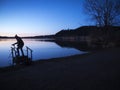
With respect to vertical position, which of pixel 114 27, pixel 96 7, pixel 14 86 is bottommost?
pixel 14 86

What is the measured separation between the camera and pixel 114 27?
28.7 metres

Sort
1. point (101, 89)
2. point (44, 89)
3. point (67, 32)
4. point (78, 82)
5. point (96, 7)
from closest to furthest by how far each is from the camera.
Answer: point (101, 89) < point (44, 89) < point (78, 82) < point (96, 7) < point (67, 32)

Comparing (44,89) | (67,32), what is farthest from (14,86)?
(67,32)

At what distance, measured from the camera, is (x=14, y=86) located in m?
6.44

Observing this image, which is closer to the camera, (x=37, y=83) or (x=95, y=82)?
(x=95, y=82)

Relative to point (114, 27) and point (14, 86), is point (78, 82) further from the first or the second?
point (114, 27)

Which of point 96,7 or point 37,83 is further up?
point 96,7

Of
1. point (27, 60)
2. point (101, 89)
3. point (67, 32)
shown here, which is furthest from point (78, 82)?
point (67, 32)

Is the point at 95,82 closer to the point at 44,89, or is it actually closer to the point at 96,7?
the point at 44,89

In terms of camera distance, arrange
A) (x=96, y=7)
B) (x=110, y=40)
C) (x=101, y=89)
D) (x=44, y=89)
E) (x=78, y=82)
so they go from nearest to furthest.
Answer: (x=101, y=89) → (x=44, y=89) → (x=78, y=82) → (x=110, y=40) → (x=96, y=7)

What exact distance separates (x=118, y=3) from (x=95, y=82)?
81.3 feet

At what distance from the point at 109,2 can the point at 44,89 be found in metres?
25.7

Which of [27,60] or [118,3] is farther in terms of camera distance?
[118,3]

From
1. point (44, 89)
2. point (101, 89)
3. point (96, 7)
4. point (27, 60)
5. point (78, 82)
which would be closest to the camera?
point (101, 89)
